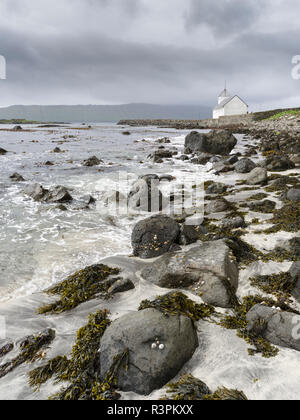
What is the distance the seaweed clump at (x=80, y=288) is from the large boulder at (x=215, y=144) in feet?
60.6

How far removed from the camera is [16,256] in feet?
19.9

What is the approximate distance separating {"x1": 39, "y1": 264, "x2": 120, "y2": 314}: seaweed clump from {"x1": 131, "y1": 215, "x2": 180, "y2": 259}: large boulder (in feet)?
2.97

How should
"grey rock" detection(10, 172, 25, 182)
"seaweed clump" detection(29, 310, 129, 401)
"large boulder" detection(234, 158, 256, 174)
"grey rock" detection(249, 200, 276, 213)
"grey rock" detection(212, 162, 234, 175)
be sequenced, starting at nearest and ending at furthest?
"seaweed clump" detection(29, 310, 129, 401)
"grey rock" detection(249, 200, 276, 213)
"large boulder" detection(234, 158, 256, 174)
"grey rock" detection(10, 172, 25, 182)
"grey rock" detection(212, 162, 234, 175)

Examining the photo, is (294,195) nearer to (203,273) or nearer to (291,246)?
(291,246)

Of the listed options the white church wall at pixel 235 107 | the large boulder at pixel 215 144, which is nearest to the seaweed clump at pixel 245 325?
the large boulder at pixel 215 144

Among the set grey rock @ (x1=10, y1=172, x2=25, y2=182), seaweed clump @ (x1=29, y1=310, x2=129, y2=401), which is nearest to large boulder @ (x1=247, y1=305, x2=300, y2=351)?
seaweed clump @ (x1=29, y1=310, x2=129, y2=401)

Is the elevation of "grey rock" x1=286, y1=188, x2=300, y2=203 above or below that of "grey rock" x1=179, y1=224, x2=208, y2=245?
above

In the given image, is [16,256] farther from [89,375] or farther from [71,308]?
[89,375]

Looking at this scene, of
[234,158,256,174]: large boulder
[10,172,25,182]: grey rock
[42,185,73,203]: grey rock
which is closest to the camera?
[42,185,73,203]: grey rock

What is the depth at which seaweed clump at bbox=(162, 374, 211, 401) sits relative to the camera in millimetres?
2553

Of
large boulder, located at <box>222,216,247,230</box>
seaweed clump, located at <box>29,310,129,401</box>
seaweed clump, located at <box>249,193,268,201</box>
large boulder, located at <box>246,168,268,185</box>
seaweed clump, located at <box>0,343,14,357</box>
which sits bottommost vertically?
seaweed clump, located at <box>0,343,14,357</box>

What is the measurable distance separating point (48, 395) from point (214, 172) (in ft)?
43.7

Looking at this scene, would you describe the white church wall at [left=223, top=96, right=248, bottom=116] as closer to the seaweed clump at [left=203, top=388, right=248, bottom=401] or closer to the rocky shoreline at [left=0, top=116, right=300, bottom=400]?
the rocky shoreline at [left=0, top=116, right=300, bottom=400]

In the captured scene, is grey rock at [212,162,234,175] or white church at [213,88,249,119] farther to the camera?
white church at [213,88,249,119]
